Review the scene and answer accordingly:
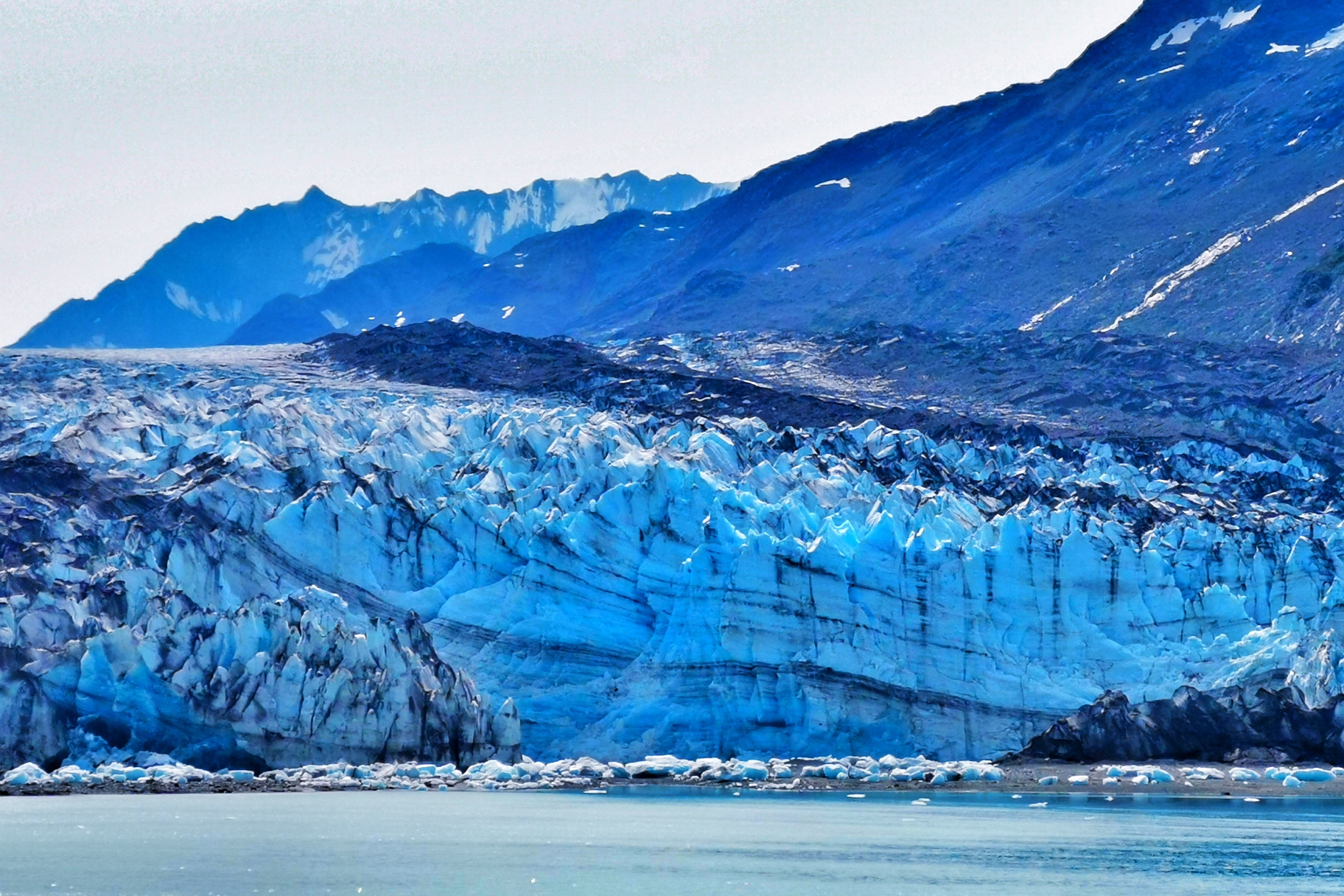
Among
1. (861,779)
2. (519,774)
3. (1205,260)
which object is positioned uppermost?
(1205,260)

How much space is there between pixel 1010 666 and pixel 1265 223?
136m

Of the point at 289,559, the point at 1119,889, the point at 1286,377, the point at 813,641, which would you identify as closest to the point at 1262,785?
the point at 813,641

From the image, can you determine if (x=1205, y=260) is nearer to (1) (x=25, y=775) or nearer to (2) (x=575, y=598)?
(2) (x=575, y=598)

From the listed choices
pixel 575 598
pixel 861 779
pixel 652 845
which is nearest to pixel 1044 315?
pixel 575 598

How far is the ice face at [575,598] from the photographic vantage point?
55094 millimetres

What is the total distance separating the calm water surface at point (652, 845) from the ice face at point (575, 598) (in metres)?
3.57

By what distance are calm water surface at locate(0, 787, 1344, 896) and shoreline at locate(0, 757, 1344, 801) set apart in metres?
0.65

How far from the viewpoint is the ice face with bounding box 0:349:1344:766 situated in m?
55.1

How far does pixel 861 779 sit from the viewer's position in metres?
61.1

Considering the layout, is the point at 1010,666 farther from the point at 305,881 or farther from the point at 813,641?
the point at 305,881

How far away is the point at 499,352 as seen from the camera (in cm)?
12600

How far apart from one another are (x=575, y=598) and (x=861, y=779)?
11575 mm

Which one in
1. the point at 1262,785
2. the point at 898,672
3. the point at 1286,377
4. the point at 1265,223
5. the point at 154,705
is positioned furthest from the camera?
the point at 1265,223

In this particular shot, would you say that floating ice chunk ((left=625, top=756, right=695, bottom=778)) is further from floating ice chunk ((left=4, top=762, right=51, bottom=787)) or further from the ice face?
floating ice chunk ((left=4, top=762, right=51, bottom=787))
